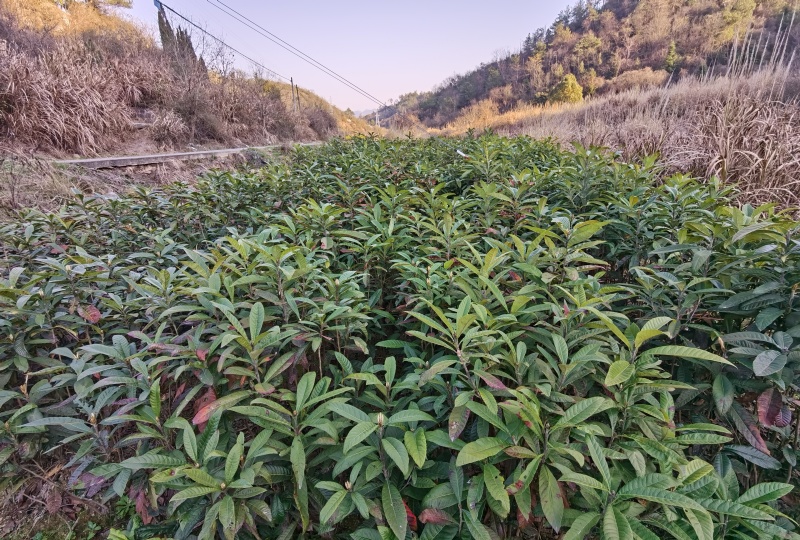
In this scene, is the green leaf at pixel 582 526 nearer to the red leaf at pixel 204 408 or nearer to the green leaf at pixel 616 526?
the green leaf at pixel 616 526

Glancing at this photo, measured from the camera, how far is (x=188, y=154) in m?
6.61

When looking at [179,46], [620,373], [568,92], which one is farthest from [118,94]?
[568,92]

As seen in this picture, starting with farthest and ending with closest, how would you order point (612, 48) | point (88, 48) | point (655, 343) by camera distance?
point (612, 48) → point (88, 48) → point (655, 343)

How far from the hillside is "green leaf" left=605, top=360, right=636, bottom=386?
7128mm

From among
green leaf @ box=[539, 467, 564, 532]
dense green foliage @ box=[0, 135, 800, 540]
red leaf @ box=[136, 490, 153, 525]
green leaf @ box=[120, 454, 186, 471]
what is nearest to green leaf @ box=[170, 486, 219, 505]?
dense green foliage @ box=[0, 135, 800, 540]

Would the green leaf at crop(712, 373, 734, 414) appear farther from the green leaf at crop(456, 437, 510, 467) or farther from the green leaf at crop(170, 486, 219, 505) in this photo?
the green leaf at crop(170, 486, 219, 505)

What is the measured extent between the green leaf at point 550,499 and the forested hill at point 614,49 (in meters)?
19.1

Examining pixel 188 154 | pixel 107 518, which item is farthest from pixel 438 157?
pixel 188 154

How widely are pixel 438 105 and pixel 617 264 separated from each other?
36895 mm

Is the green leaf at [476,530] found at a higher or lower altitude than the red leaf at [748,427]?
higher

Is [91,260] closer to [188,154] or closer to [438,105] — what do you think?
[188,154]

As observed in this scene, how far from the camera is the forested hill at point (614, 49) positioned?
752 inches

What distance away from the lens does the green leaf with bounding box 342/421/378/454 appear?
845mm

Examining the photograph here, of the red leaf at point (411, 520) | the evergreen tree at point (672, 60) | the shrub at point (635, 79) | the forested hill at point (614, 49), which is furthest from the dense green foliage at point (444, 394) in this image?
the evergreen tree at point (672, 60)
